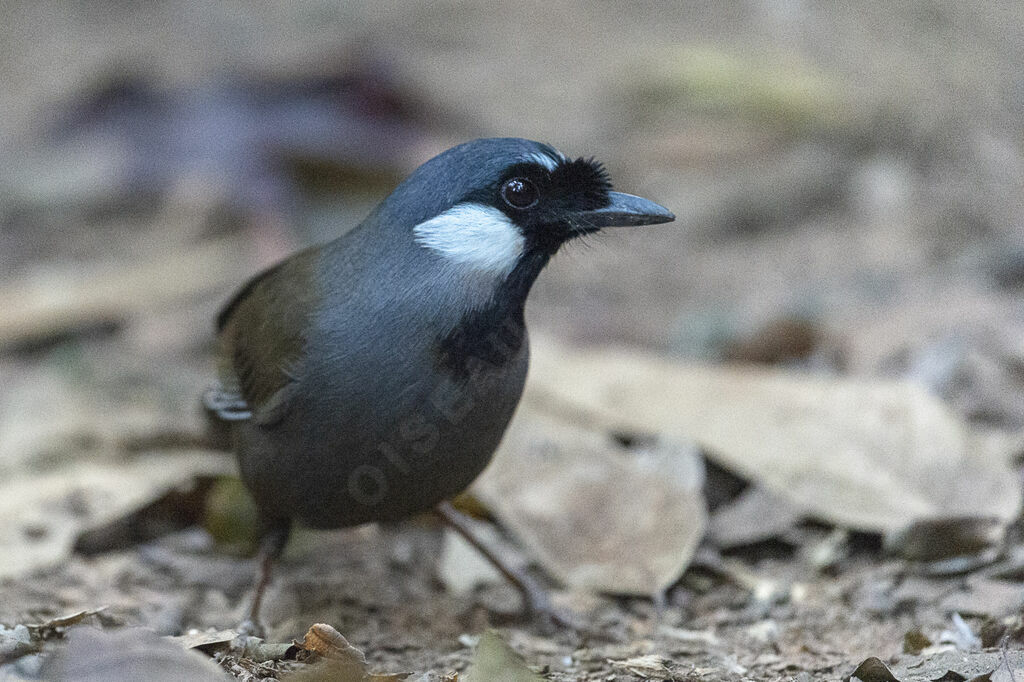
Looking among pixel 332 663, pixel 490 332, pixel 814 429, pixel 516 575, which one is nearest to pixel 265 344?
pixel 490 332

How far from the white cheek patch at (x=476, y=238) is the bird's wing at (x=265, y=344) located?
1.84 ft

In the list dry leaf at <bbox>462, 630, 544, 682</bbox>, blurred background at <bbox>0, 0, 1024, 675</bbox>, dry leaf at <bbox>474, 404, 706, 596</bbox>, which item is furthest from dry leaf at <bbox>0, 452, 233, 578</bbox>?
dry leaf at <bbox>462, 630, 544, 682</bbox>

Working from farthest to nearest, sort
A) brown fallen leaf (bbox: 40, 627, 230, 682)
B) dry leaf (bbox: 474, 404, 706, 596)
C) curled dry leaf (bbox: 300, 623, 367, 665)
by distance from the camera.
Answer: dry leaf (bbox: 474, 404, 706, 596) → curled dry leaf (bbox: 300, 623, 367, 665) → brown fallen leaf (bbox: 40, 627, 230, 682)

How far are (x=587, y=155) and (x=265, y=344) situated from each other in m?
4.53

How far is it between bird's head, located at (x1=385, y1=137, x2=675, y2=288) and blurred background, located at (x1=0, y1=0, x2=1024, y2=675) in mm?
1991

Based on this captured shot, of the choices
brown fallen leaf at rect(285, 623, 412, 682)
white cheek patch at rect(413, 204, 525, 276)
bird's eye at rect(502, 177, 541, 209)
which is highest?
bird's eye at rect(502, 177, 541, 209)

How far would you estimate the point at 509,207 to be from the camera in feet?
12.0

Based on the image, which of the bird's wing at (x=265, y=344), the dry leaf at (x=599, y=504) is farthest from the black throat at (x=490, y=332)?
the dry leaf at (x=599, y=504)

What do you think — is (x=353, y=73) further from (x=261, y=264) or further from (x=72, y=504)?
(x=72, y=504)

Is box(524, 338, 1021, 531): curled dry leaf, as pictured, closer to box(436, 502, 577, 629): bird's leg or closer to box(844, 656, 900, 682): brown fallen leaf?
box(436, 502, 577, 629): bird's leg

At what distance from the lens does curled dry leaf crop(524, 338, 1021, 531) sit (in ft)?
14.0

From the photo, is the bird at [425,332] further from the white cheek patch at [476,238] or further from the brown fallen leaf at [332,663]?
the brown fallen leaf at [332,663]

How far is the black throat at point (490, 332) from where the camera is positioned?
3609 mm

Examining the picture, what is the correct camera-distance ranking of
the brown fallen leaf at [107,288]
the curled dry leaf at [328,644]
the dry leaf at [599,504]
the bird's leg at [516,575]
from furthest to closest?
the brown fallen leaf at [107,288] → the dry leaf at [599,504] → the bird's leg at [516,575] → the curled dry leaf at [328,644]
